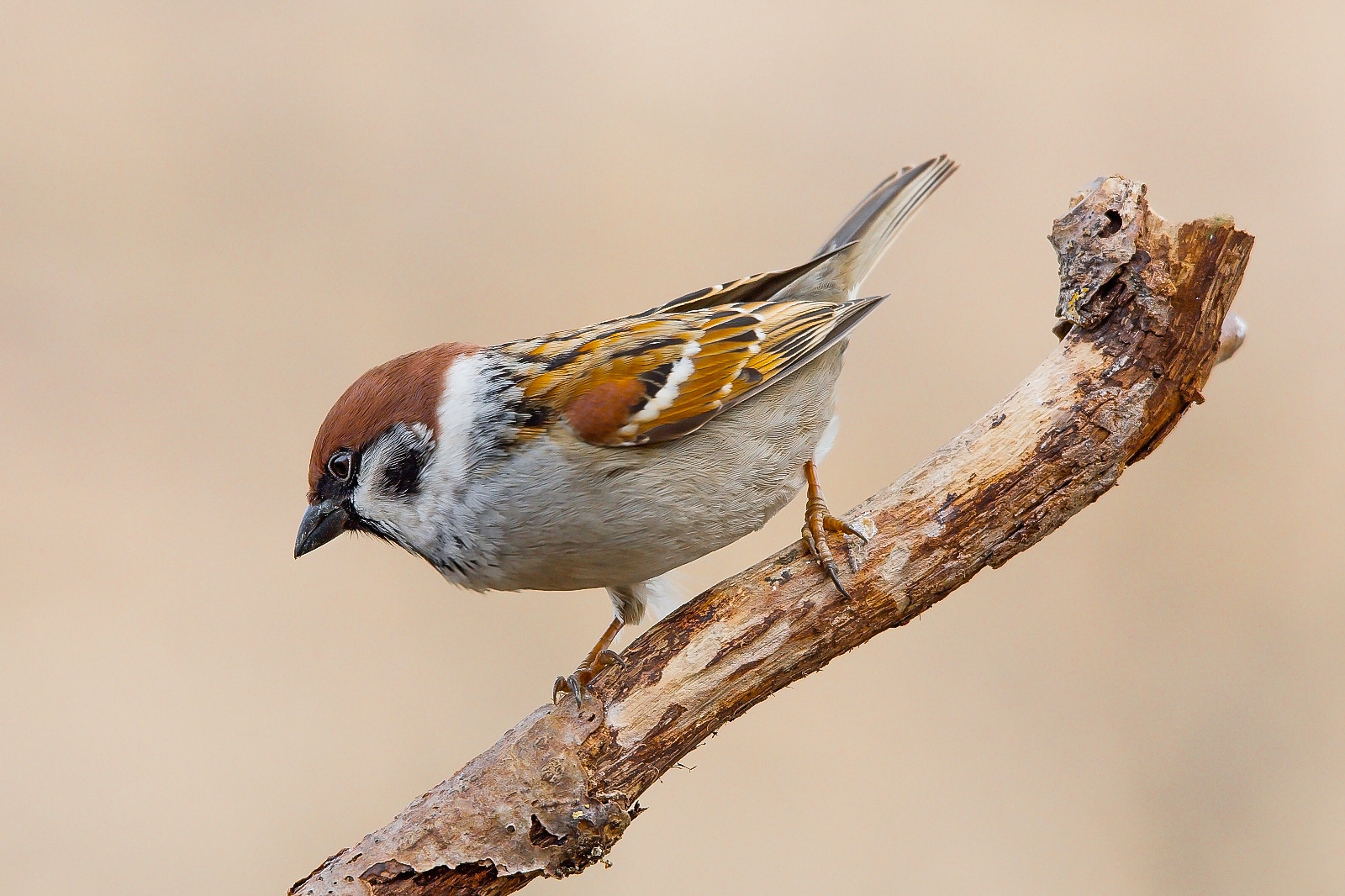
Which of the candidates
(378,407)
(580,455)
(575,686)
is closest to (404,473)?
(378,407)

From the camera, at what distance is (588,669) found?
303 centimetres

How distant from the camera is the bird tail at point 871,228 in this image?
3564mm

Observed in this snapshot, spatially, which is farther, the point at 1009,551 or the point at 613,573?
the point at 613,573

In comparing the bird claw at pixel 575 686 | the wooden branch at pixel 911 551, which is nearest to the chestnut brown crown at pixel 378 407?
the bird claw at pixel 575 686

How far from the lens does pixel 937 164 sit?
369 cm

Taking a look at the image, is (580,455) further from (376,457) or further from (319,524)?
(319,524)

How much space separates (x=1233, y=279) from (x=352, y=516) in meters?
2.35

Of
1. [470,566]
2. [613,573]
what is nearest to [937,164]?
[613,573]

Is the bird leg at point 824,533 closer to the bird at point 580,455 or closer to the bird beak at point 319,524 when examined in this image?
the bird at point 580,455

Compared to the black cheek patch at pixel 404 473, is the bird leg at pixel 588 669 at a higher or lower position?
lower

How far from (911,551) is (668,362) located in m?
0.88

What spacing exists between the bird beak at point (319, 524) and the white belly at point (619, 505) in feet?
1.39

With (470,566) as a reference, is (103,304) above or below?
above

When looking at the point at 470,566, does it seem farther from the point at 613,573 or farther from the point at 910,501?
the point at 910,501
